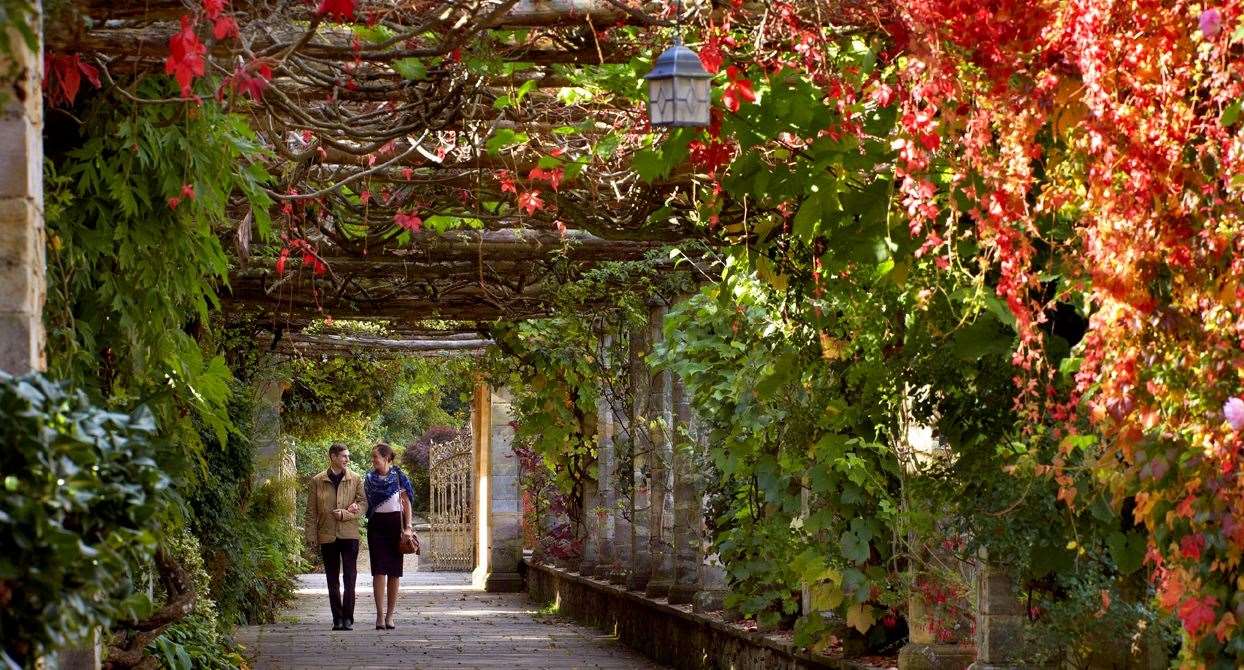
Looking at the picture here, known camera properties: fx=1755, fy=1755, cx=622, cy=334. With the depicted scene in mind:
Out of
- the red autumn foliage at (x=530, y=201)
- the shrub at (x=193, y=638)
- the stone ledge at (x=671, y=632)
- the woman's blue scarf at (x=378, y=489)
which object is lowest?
the stone ledge at (x=671, y=632)

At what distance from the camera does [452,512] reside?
27391mm

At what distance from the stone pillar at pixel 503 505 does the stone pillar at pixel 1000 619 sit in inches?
587

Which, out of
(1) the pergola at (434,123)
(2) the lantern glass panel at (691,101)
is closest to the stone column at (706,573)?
(1) the pergola at (434,123)

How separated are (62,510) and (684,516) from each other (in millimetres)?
9917

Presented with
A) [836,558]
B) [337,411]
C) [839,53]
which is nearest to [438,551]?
[337,411]

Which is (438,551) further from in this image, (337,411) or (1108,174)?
(1108,174)

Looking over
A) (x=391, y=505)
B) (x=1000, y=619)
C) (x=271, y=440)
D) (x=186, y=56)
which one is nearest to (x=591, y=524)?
(x=391, y=505)

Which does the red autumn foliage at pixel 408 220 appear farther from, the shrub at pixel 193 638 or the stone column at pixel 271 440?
the stone column at pixel 271 440

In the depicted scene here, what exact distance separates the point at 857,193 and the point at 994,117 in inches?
33.8

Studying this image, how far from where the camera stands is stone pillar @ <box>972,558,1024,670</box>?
6461 millimetres

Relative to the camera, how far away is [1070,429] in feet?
17.1

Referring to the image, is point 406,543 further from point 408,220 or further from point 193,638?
point 408,220

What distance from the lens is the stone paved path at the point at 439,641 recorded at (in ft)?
40.1

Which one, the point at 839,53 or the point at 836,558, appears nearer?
the point at 839,53
